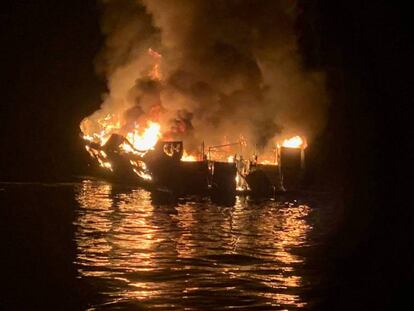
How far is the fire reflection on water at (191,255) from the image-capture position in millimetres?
10211

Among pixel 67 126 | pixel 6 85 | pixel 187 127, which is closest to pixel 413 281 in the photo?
pixel 187 127

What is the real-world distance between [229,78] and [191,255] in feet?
94.0

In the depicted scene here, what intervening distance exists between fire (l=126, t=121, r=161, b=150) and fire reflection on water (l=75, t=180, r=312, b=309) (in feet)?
49.8

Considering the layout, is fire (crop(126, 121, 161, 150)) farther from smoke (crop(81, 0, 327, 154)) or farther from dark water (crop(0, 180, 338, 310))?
dark water (crop(0, 180, 338, 310))

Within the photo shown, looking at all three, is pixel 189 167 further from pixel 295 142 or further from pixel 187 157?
pixel 295 142

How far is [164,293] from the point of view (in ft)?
33.5

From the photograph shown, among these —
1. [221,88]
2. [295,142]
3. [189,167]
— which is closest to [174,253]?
[189,167]

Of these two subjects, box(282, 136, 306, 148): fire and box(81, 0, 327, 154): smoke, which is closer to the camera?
box(282, 136, 306, 148): fire

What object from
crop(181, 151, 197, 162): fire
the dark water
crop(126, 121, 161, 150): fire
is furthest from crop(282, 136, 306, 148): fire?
the dark water

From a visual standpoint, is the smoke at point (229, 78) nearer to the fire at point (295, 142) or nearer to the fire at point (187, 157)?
the fire at point (295, 142)

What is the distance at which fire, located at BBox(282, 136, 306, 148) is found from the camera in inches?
1515

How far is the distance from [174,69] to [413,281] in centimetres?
3179

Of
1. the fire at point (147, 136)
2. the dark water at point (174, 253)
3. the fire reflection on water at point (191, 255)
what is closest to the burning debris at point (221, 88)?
the fire at point (147, 136)

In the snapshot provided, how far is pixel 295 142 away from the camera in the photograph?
38719 millimetres
